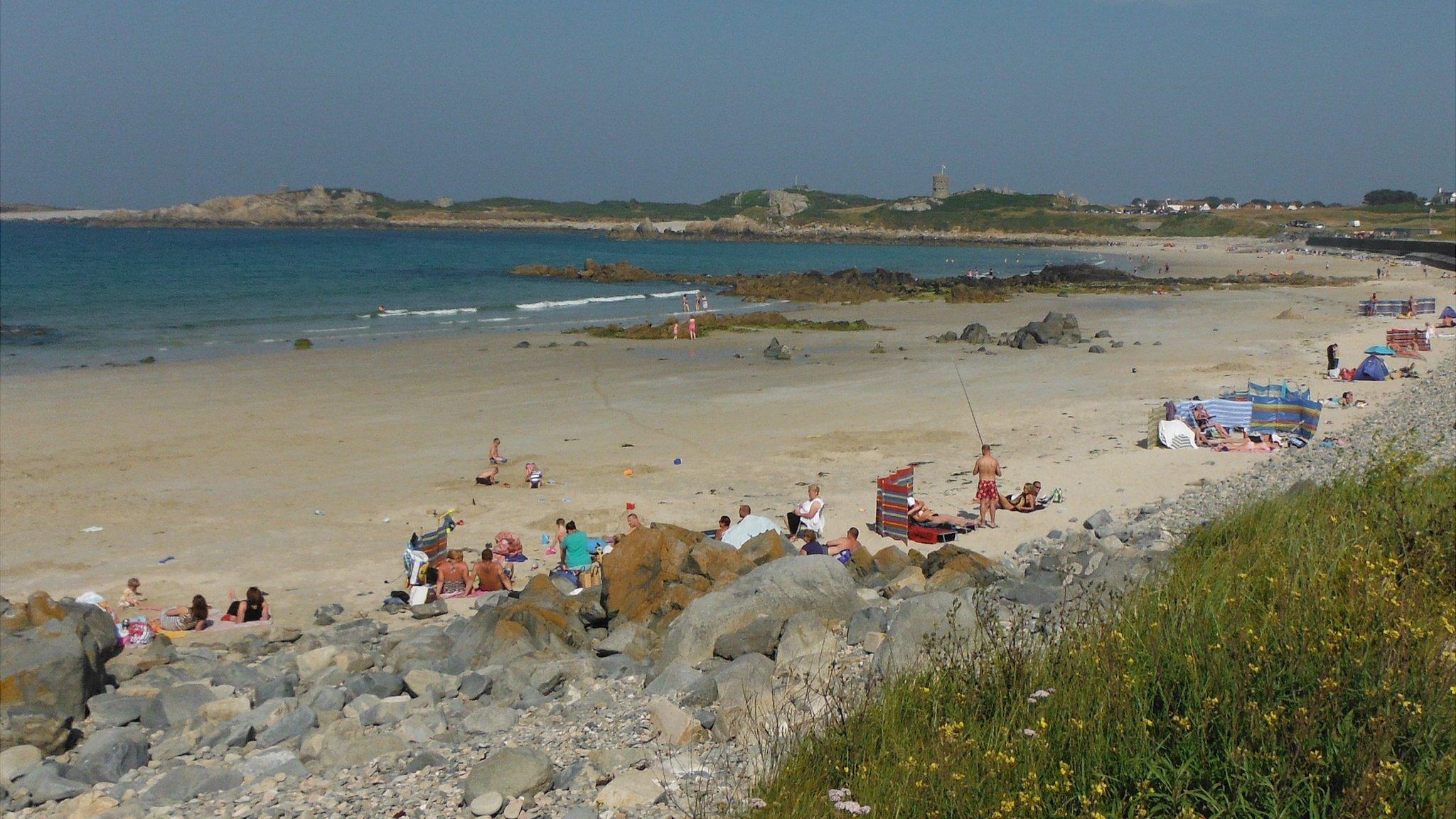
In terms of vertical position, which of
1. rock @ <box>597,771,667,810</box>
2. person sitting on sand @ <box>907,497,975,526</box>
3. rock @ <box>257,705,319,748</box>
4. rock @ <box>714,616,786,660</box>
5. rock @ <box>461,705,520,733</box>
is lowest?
rock @ <box>257,705,319,748</box>

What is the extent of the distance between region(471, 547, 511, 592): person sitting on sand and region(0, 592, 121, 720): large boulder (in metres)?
3.38

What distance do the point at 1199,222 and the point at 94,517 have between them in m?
156

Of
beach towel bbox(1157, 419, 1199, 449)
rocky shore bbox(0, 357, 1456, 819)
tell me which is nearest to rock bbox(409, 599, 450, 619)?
rocky shore bbox(0, 357, 1456, 819)

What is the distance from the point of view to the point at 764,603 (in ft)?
25.7

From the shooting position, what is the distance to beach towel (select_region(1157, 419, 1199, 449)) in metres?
15.4

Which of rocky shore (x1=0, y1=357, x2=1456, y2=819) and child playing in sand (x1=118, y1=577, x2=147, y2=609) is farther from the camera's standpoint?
child playing in sand (x1=118, y1=577, x2=147, y2=609)

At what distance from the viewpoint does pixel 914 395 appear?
22.6 metres

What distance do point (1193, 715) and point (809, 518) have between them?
8.48 metres

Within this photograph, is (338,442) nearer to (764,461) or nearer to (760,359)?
(764,461)

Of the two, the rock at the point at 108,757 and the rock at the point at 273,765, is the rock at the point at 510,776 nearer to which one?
the rock at the point at 273,765

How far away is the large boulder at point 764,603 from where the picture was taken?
25.0 feet

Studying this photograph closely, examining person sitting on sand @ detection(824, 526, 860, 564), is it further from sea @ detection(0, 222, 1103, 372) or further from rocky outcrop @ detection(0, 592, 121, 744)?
sea @ detection(0, 222, 1103, 372)

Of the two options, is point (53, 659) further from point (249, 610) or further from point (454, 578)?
point (454, 578)

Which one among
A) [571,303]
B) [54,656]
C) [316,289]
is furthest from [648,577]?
[316,289]
